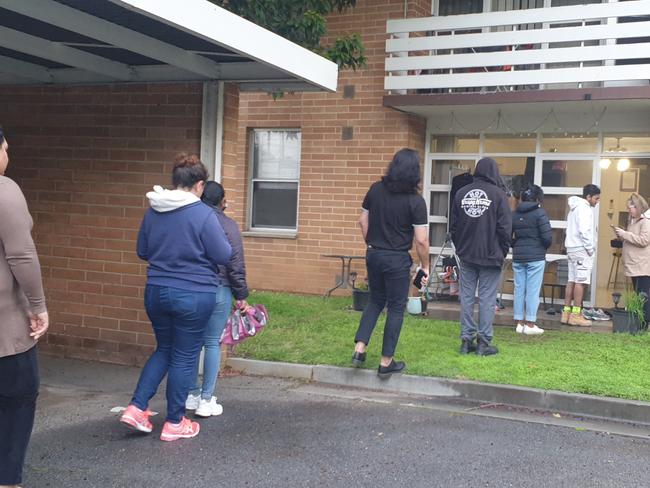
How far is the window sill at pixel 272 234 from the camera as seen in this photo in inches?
466

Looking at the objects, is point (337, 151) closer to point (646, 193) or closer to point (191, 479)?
point (646, 193)

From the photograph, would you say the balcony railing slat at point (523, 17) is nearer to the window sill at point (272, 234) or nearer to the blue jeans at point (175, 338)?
the window sill at point (272, 234)

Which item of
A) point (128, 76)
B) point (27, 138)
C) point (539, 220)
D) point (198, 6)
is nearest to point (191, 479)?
point (198, 6)

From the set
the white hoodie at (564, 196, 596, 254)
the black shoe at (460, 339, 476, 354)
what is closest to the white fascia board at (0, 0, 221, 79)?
the black shoe at (460, 339, 476, 354)

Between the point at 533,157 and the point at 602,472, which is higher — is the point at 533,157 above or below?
above

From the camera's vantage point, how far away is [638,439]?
537 centimetres

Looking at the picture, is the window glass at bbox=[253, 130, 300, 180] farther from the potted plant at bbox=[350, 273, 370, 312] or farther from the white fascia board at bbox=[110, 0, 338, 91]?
the white fascia board at bbox=[110, 0, 338, 91]

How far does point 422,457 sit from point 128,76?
4610 millimetres

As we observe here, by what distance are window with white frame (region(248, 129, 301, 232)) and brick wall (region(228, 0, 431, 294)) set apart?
11.5 inches

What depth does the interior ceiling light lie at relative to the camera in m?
10.5

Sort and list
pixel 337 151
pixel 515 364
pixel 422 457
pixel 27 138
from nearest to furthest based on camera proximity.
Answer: pixel 422 457, pixel 515 364, pixel 27 138, pixel 337 151

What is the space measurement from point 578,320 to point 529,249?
4.38 feet

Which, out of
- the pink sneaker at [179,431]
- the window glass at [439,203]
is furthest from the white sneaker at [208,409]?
the window glass at [439,203]

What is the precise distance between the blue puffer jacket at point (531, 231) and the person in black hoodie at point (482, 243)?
4.35 feet
